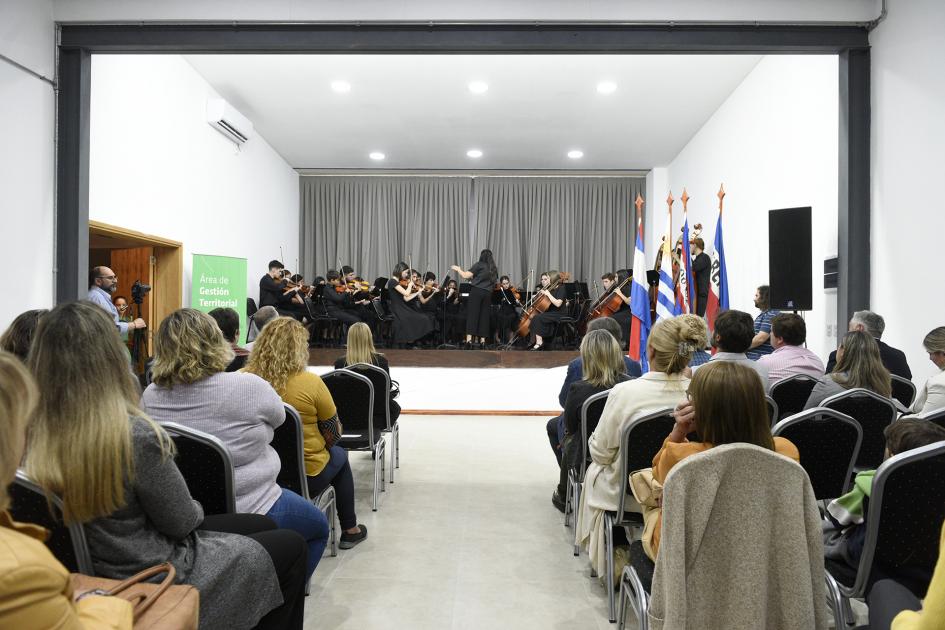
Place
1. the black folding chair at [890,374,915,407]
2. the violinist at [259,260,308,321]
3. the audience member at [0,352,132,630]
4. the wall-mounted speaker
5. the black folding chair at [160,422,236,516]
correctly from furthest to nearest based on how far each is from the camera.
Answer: the violinist at [259,260,308,321], the wall-mounted speaker, the black folding chair at [890,374,915,407], the black folding chair at [160,422,236,516], the audience member at [0,352,132,630]

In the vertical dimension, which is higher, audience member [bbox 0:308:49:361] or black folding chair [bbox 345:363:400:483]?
audience member [bbox 0:308:49:361]

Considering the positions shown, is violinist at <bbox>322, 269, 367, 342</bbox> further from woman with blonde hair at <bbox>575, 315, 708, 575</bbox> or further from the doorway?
woman with blonde hair at <bbox>575, 315, 708, 575</bbox>

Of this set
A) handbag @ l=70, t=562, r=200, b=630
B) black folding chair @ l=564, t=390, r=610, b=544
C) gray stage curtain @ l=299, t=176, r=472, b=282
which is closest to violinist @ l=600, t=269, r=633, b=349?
gray stage curtain @ l=299, t=176, r=472, b=282

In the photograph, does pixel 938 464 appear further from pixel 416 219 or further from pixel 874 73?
pixel 416 219

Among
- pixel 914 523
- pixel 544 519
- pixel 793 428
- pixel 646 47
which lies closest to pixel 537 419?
pixel 544 519

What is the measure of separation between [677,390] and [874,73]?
12.7 feet

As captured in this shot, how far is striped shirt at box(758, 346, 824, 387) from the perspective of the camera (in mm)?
3082

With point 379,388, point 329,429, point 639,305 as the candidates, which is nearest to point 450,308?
point 639,305

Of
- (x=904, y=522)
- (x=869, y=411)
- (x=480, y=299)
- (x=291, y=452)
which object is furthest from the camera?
(x=480, y=299)

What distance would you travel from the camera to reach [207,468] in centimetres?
159

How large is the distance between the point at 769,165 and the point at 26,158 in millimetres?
6745

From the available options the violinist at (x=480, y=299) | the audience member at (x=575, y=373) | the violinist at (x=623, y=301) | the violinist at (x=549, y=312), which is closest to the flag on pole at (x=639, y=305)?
the violinist at (x=623, y=301)

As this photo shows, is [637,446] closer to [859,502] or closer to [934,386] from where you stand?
[859,502]

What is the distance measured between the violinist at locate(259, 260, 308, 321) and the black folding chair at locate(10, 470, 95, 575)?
26.5 feet
